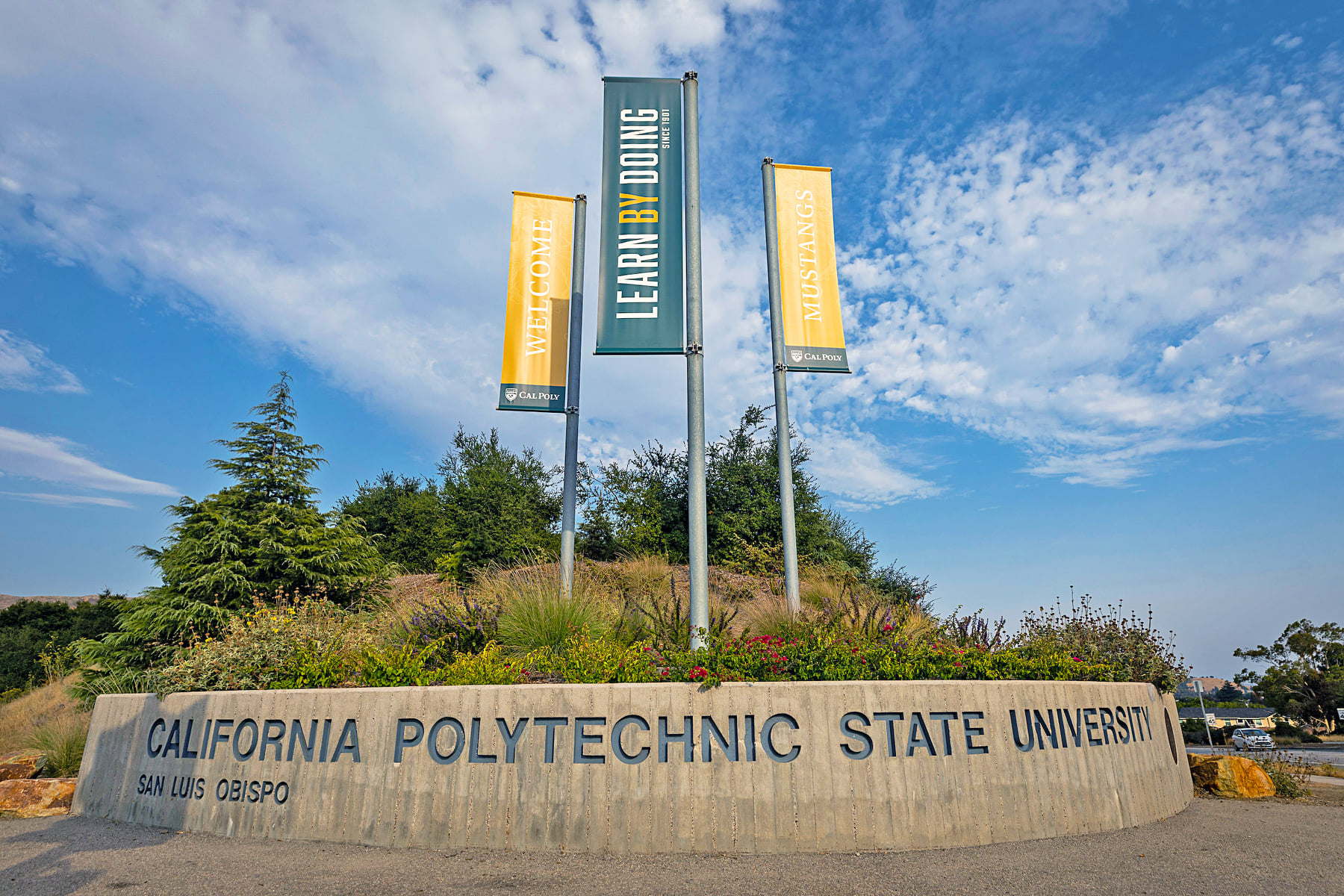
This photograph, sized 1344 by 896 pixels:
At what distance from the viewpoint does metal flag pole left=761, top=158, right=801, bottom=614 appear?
9.84 m

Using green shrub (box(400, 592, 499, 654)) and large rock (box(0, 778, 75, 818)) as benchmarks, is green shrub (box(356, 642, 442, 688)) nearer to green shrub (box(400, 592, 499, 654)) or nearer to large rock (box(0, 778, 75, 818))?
green shrub (box(400, 592, 499, 654))

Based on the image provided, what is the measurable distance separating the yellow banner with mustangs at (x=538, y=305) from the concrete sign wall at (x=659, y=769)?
525cm

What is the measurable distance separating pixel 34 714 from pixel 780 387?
57.5ft

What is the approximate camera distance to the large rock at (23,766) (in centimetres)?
828

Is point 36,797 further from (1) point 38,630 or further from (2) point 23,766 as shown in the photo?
(1) point 38,630

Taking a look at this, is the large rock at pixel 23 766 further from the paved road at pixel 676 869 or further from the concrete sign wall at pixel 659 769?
the concrete sign wall at pixel 659 769

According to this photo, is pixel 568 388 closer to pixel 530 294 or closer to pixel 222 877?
pixel 530 294

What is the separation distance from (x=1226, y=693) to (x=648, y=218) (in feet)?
356

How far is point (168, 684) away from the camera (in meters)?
7.17

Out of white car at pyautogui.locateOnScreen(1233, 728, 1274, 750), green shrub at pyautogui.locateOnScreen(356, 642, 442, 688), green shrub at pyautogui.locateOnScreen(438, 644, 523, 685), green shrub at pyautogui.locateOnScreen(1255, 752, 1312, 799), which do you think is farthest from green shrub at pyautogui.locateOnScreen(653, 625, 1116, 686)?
white car at pyautogui.locateOnScreen(1233, 728, 1274, 750)

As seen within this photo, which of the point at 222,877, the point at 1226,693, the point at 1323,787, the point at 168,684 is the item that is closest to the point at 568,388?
the point at 168,684

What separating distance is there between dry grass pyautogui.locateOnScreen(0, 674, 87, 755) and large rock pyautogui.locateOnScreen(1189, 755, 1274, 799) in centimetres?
1465

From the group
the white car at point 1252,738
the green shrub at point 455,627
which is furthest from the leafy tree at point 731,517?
the white car at point 1252,738

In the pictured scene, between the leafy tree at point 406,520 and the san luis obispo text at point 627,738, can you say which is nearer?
the san luis obispo text at point 627,738
